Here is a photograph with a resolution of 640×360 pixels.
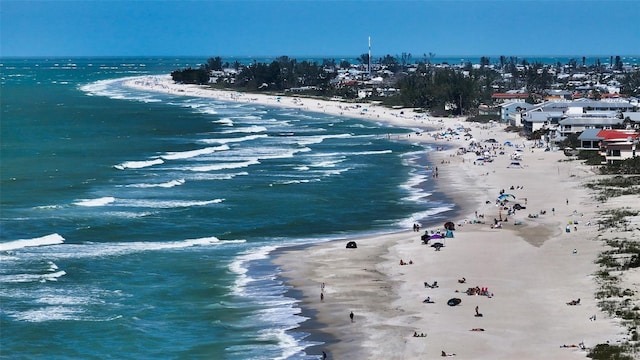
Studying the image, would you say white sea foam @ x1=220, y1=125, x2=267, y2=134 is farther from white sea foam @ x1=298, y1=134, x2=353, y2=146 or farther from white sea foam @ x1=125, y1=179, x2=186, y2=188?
white sea foam @ x1=125, y1=179, x2=186, y2=188

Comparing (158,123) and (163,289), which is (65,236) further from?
(158,123)

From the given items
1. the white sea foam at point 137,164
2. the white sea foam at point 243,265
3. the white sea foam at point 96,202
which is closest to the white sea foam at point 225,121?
the white sea foam at point 137,164

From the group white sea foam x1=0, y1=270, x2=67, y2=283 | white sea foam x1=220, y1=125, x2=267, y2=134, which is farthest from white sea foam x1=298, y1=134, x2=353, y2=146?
white sea foam x1=0, y1=270, x2=67, y2=283

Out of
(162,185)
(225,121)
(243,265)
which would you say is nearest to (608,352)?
(243,265)

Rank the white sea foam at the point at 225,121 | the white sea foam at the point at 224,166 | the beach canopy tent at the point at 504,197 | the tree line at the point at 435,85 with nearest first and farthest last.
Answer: the beach canopy tent at the point at 504,197
the white sea foam at the point at 224,166
the white sea foam at the point at 225,121
the tree line at the point at 435,85

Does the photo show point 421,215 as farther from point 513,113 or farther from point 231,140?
point 513,113

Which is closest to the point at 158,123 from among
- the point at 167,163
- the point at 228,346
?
the point at 167,163

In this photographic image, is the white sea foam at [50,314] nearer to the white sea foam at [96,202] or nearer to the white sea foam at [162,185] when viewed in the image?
the white sea foam at [96,202]
